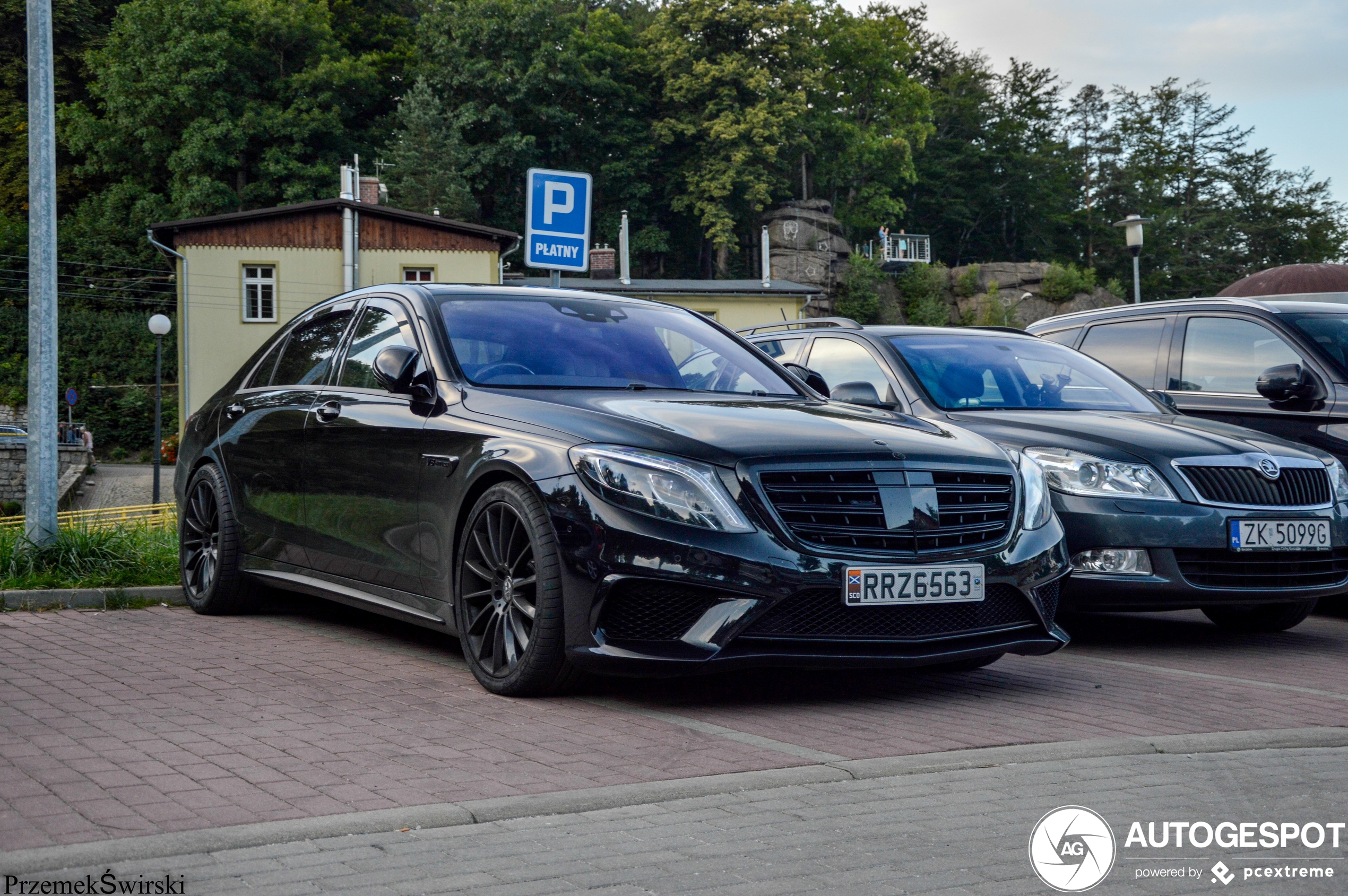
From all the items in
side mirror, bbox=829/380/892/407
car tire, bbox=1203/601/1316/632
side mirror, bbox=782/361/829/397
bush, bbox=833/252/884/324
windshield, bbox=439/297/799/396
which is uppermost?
bush, bbox=833/252/884/324

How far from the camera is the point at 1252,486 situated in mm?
6848

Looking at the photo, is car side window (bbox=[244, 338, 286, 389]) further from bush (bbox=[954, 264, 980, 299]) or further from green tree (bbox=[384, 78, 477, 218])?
bush (bbox=[954, 264, 980, 299])

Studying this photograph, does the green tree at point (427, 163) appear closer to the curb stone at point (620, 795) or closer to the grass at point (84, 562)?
the grass at point (84, 562)

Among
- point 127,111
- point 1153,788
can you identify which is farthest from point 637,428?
point 127,111

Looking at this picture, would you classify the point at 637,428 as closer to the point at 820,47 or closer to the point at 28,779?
the point at 28,779

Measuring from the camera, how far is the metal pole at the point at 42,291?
8.82 meters

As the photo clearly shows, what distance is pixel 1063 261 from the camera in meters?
80.3

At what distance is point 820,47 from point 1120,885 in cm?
7254

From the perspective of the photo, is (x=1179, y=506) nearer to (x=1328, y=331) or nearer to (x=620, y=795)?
(x=1328, y=331)

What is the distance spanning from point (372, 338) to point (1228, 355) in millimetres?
5433

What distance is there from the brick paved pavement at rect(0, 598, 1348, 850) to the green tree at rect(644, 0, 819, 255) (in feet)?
195

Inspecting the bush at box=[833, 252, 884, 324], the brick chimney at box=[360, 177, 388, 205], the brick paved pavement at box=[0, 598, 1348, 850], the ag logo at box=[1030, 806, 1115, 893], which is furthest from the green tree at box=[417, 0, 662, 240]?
the ag logo at box=[1030, 806, 1115, 893]

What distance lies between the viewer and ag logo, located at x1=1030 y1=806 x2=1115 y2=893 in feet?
10.7

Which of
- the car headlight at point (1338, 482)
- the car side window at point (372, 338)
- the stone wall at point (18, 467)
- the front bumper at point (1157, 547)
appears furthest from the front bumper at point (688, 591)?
the stone wall at point (18, 467)
